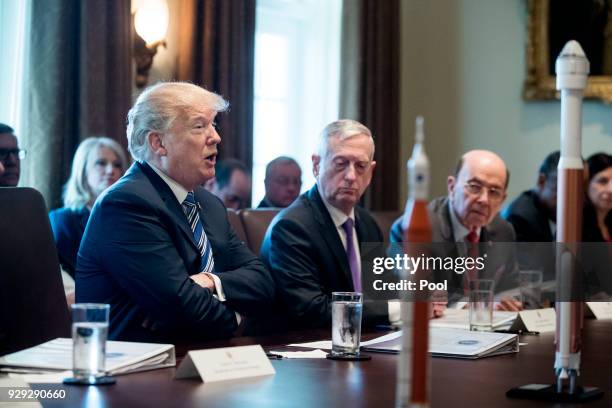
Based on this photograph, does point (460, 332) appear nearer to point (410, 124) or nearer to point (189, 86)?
point (189, 86)

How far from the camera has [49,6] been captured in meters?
5.14

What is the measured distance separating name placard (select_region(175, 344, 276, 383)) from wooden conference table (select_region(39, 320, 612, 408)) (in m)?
0.03

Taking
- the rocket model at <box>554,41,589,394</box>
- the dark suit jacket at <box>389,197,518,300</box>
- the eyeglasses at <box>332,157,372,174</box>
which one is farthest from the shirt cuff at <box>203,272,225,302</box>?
the rocket model at <box>554,41,589,394</box>

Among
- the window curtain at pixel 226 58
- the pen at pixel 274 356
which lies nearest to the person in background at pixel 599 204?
the window curtain at pixel 226 58

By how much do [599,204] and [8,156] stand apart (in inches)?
125

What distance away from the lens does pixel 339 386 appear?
6.09 ft

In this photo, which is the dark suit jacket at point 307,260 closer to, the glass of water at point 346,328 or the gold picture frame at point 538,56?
the glass of water at point 346,328

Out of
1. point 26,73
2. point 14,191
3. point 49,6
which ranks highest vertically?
point 49,6

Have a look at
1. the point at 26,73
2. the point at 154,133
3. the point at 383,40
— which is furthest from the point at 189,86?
the point at 383,40

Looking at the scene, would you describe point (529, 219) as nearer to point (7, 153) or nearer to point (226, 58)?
point (226, 58)

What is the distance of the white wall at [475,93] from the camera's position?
7465mm

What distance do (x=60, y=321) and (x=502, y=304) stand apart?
166cm

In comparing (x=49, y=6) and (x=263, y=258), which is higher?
(x=49, y=6)

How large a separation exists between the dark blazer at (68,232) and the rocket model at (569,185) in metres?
3.20
